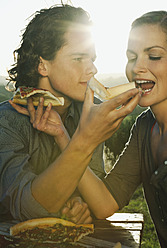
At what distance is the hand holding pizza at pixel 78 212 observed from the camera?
3301 mm

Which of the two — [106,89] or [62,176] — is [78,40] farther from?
[62,176]

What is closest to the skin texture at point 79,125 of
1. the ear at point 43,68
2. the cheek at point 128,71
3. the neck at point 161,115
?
the ear at point 43,68

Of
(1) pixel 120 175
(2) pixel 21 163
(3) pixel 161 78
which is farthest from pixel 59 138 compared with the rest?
(3) pixel 161 78

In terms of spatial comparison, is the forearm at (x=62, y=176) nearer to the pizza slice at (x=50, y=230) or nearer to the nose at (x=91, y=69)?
the pizza slice at (x=50, y=230)

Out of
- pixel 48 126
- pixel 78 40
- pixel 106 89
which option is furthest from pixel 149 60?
pixel 78 40

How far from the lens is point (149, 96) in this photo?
10.6ft

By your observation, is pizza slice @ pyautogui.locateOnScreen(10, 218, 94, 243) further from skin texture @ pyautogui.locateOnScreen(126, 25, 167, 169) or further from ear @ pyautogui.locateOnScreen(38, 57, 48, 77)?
ear @ pyautogui.locateOnScreen(38, 57, 48, 77)

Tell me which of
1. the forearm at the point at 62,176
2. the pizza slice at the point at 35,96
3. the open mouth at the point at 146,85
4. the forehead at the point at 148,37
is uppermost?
the forehead at the point at 148,37

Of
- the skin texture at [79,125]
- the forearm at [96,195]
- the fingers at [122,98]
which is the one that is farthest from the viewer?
the forearm at [96,195]

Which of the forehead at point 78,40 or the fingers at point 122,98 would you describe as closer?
the fingers at point 122,98

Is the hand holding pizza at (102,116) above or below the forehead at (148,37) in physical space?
below

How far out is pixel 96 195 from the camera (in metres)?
3.51

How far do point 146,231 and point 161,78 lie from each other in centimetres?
761

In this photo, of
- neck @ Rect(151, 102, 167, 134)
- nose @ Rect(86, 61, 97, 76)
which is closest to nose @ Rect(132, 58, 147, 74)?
neck @ Rect(151, 102, 167, 134)
